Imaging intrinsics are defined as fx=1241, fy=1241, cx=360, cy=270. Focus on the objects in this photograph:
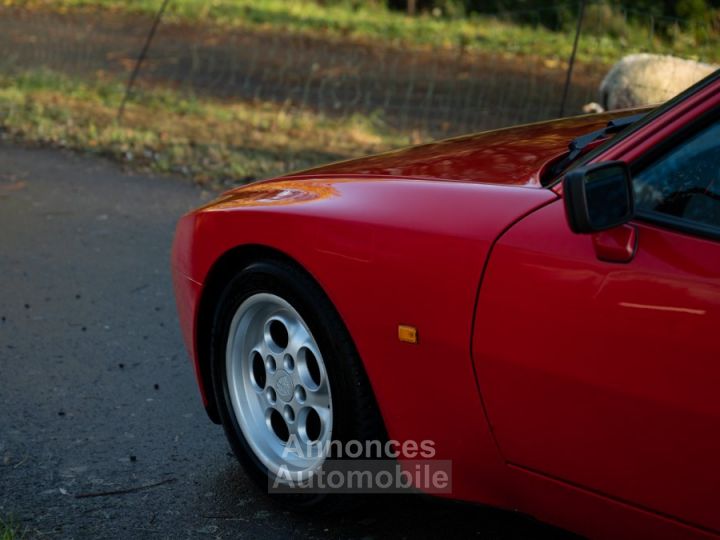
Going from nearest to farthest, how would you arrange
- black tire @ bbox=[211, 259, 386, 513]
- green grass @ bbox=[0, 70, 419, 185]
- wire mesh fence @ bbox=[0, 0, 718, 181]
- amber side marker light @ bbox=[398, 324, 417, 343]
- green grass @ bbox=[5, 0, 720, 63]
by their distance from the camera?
amber side marker light @ bbox=[398, 324, 417, 343] → black tire @ bbox=[211, 259, 386, 513] → green grass @ bbox=[0, 70, 419, 185] → wire mesh fence @ bbox=[0, 0, 718, 181] → green grass @ bbox=[5, 0, 720, 63]

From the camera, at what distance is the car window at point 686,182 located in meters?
2.93

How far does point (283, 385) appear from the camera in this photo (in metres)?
4.04

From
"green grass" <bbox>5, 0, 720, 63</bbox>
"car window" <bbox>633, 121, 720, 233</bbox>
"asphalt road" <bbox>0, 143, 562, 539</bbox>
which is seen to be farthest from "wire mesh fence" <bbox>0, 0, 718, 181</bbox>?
"car window" <bbox>633, 121, 720, 233</bbox>

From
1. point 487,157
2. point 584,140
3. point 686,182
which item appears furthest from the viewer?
point 487,157

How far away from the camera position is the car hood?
3482 millimetres

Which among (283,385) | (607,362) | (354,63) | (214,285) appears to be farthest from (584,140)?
A: (354,63)

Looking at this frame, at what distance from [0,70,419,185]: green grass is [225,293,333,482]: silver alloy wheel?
17.5ft

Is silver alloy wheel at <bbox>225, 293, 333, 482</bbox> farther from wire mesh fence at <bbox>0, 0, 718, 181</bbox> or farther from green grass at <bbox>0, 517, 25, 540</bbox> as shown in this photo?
wire mesh fence at <bbox>0, 0, 718, 181</bbox>

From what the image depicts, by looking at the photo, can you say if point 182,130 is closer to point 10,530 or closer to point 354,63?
point 354,63

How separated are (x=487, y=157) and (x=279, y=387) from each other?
103cm

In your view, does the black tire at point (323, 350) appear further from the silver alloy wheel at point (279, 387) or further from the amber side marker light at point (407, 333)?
the amber side marker light at point (407, 333)

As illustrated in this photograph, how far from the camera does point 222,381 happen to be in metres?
4.23

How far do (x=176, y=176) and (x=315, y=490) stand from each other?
6.02 meters

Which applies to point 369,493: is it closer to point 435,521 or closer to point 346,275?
point 435,521
